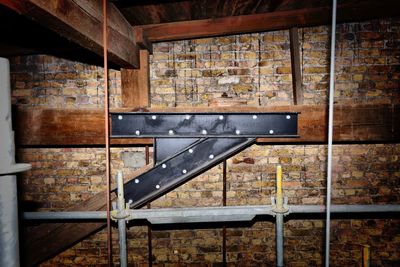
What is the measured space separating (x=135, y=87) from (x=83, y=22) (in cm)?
95

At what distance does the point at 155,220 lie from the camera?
1.78 meters

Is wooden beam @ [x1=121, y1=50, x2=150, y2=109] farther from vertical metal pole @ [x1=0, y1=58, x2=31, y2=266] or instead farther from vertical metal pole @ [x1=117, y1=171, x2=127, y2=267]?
vertical metal pole @ [x1=0, y1=58, x2=31, y2=266]

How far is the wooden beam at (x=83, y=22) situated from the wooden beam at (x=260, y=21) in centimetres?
34

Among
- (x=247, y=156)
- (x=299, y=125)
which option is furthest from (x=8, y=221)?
(x=247, y=156)

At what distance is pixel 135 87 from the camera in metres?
2.19

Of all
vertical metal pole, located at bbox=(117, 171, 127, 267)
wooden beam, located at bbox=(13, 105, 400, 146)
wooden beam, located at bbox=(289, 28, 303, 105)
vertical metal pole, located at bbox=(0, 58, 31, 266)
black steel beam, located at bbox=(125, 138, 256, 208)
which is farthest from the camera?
wooden beam, located at bbox=(289, 28, 303, 105)

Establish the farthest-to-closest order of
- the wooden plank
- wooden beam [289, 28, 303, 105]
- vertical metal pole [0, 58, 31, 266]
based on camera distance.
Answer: the wooden plank → wooden beam [289, 28, 303, 105] → vertical metal pole [0, 58, 31, 266]

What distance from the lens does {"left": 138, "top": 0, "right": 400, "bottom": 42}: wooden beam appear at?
2025 mm

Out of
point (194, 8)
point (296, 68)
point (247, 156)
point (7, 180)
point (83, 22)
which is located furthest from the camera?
point (247, 156)

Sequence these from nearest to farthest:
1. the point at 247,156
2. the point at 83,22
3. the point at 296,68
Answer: the point at 83,22 → the point at 296,68 → the point at 247,156

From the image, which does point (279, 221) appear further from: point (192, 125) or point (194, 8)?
point (194, 8)

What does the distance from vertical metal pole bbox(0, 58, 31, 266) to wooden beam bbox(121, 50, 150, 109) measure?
49.2 inches

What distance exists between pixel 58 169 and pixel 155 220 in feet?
4.53

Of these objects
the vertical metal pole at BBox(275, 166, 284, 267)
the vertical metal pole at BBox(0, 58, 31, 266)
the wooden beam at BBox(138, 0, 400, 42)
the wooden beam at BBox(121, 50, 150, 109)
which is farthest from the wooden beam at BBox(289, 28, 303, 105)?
the vertical metal pole at BBox(0, 58, 31, 266)
